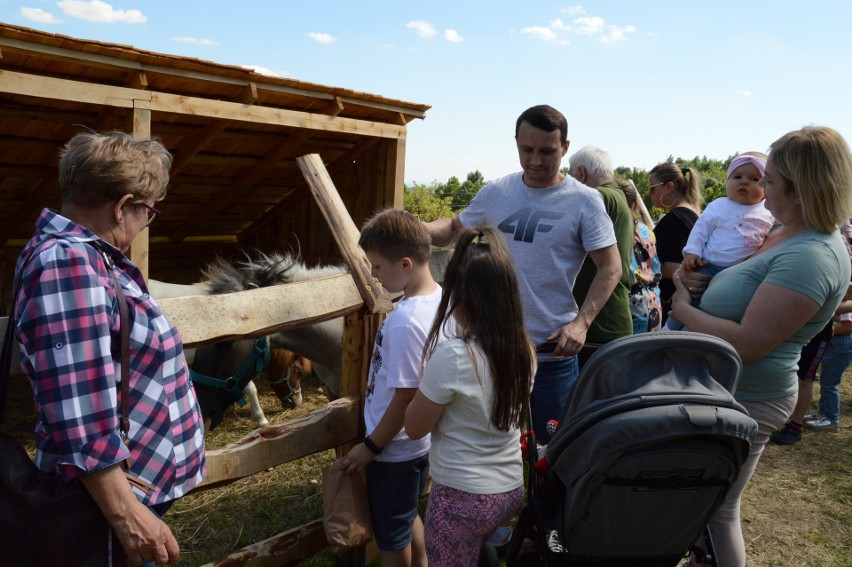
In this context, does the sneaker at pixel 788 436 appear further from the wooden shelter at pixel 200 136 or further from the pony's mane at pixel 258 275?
the wooden shelter at pixel 200 136

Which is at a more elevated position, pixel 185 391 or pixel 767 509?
pixel 185 391

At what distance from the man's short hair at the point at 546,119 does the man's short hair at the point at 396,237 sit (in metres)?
0.88

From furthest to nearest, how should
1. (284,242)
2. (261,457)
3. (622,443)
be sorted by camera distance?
(284,242), (261,457), (622,443)

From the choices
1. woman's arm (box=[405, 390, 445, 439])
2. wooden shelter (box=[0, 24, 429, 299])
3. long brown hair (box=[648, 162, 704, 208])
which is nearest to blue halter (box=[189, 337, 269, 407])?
wooden shelter (box=[0, 24, 429, 299])

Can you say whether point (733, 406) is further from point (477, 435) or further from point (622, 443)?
point (477, 435)

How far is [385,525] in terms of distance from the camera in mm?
2412

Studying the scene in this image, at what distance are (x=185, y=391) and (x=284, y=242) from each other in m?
7.19

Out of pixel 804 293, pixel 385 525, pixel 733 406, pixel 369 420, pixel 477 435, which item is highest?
pixel 804 293

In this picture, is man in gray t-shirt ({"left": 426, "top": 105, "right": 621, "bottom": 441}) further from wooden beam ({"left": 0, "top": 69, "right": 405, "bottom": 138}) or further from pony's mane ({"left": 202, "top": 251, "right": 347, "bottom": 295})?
wooden beam ({"left": 0, "top": 69, "right": 405, "bottom": 138})

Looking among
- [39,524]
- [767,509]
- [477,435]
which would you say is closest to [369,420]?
[477,435]

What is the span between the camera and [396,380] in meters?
2.11

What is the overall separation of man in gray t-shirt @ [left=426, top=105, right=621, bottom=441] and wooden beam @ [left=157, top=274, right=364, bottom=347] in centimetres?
55

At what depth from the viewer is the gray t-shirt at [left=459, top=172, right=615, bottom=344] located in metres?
2.80

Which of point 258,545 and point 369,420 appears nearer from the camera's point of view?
point 369,420
